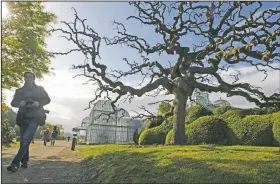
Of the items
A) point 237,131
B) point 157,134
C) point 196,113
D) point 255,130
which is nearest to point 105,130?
point 157,134

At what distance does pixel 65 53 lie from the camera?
17781mm

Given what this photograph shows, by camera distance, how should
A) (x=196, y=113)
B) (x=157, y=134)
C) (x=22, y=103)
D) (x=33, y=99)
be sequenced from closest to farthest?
1. (x=22, y=103)
2. (x=33, y=99)
3. (x=196, y=113)
4. (x=157, y=134)

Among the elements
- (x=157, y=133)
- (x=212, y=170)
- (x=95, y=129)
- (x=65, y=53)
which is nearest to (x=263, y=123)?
(x=157, y=133)

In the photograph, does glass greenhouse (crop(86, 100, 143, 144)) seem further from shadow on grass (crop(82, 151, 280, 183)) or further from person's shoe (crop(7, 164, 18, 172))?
person's shoe (crop(7, 164, 18, 172))

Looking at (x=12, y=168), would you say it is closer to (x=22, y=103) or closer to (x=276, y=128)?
(x=22, y=103)

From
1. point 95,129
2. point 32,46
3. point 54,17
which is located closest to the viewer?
point 32,46

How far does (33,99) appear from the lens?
6.37 meters

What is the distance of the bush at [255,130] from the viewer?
14547 mm

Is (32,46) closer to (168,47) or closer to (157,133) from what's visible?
(168,47)

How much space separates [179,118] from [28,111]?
1099 centimetres

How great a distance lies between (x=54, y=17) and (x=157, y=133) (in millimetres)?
9522

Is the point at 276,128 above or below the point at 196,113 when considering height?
below

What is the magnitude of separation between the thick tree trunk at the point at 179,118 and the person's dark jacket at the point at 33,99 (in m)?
10.3

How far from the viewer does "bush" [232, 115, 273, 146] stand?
14.5m
